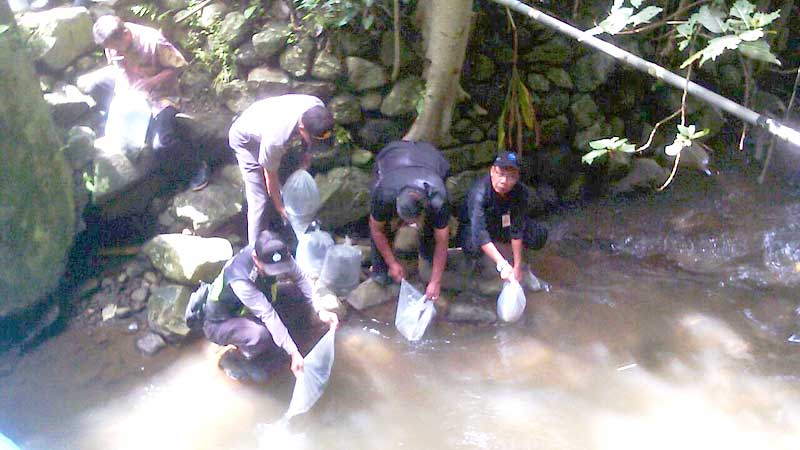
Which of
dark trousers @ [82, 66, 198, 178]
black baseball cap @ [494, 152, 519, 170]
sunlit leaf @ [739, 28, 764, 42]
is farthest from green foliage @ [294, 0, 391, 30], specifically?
sunlit leaf @ [739, 28, 764, 42]

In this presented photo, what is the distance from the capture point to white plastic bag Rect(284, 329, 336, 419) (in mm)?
3482

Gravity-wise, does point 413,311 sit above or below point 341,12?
below

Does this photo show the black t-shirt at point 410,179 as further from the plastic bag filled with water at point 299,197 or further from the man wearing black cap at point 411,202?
the plastic bag filled with water at point 299,197

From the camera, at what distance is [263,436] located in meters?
3.48

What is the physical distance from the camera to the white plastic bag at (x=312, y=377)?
3.48 metres

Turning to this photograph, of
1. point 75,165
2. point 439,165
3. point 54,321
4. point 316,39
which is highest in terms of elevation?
point 316,39

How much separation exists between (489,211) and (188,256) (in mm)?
1992

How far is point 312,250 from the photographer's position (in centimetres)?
427

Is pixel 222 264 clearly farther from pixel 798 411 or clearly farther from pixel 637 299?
A: pixel 798 411

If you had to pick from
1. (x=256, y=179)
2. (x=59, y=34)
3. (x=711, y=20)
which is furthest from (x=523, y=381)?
(x=59, y=34)

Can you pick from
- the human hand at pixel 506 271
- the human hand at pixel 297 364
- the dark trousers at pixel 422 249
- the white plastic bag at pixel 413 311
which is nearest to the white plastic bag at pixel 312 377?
the human hand at pixel 297 364

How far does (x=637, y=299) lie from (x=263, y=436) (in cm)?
262

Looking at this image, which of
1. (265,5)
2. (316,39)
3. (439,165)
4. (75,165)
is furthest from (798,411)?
(75,165)

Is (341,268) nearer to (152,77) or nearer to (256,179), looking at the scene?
(256,179)
